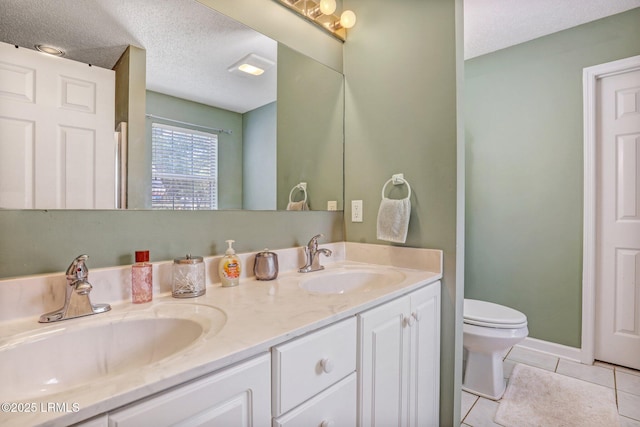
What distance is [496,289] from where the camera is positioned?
2426mm

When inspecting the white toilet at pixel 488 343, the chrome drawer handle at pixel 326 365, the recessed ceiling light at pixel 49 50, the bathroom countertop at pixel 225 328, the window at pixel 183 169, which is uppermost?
the recessed ceiling light at pixel 49 50

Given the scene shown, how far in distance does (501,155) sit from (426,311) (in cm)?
173

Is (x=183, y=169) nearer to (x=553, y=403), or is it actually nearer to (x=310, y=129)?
(x=310, y=129)

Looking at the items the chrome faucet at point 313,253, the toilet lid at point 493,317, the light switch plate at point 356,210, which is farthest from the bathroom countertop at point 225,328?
the toilet lid at point 493,317

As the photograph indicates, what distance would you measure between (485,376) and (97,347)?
75.5 inches

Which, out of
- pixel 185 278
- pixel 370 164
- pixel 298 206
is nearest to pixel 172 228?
pixel 185 278

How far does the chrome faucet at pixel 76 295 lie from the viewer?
782 mm

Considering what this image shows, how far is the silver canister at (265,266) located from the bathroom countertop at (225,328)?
3 cm

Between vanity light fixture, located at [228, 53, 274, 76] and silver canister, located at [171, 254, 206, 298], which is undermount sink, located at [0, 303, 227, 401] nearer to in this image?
silver canister, located at [171, 254, 206, 298]

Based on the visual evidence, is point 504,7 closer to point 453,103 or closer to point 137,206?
point 453,103

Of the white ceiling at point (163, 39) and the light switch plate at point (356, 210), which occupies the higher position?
the white ceiling at point (163, 39)

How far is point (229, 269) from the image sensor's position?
44.5 inches

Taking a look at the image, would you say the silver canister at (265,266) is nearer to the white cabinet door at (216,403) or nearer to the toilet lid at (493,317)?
the white cabinet door at (216,403)

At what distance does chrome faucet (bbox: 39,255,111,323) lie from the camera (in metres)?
0.78
